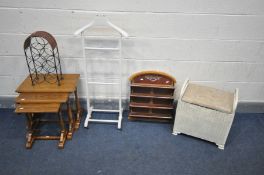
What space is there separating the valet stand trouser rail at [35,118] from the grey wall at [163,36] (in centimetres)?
57

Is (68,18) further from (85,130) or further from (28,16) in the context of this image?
(85,130)

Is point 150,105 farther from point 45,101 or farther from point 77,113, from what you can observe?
point 45,101

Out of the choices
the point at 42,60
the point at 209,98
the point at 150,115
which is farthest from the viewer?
the point at 150,115

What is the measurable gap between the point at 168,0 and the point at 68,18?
3.28 feet

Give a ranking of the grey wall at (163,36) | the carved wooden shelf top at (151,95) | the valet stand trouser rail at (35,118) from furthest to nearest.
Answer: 1. the carved wooden shelf top at (151,95)
2. the grey wall at (163,36)
3. the valet stand trouser rail at (35,118)

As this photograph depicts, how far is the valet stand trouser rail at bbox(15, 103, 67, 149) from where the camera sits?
2.24 m

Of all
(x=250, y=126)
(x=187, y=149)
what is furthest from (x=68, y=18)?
(x=250, y=126)

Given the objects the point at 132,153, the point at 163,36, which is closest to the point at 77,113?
the point at 132,153

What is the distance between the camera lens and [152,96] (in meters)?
2.67

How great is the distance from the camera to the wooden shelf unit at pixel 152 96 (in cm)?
264

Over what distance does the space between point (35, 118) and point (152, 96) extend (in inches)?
52.5

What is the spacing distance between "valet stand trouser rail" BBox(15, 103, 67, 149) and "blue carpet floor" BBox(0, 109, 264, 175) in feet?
0.19

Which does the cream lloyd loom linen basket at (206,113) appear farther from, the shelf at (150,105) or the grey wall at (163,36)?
the grey wall at (163,36)

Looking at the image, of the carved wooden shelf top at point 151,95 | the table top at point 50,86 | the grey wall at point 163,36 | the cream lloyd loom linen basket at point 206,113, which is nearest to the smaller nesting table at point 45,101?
the table top at point 50,86
